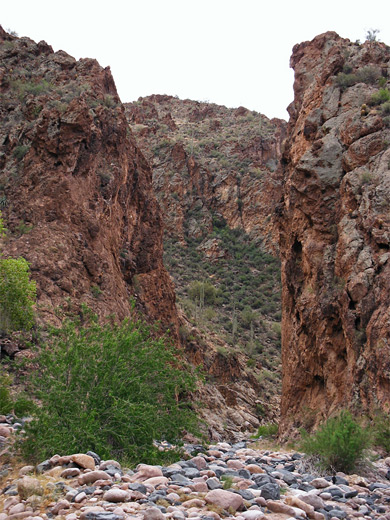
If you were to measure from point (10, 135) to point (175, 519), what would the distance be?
20668mm

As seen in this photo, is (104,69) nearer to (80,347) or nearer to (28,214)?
(28,214)

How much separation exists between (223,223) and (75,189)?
4382 cm

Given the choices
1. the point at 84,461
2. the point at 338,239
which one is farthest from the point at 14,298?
the point at 338,239

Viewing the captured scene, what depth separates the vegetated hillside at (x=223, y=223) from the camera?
44969mm

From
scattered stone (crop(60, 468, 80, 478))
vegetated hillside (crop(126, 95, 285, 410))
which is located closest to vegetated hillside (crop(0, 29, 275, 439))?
scattered stone (crop(60, 468, 80, 478))

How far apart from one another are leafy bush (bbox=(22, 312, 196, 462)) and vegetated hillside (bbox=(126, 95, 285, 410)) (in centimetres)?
2509

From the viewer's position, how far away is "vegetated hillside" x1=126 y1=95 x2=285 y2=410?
148 feet

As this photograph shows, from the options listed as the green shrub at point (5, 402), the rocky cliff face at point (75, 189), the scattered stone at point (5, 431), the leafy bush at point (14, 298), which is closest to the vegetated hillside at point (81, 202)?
the rocky cliff face at point (75, 189)

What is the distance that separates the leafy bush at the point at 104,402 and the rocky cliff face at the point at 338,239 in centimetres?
615

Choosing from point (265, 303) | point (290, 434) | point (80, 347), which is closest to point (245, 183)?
point (265, 303)

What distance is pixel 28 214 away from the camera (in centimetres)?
1839

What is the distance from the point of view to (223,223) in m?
62.6

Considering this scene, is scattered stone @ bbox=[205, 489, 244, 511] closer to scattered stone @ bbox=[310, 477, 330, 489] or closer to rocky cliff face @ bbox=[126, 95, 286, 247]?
scattered stone @ bbox=[310, 477, 330, 489]

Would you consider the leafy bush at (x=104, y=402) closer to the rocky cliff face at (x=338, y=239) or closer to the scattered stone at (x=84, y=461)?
the scattered stone at (x=84, y=461)
